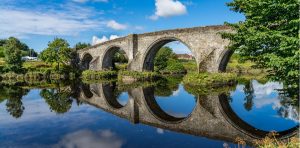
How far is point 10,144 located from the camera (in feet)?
42.5

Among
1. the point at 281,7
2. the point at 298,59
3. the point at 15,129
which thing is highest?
the point at 281,7

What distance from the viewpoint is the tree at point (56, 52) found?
56.3 meters

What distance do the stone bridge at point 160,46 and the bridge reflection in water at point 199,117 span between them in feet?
31.7

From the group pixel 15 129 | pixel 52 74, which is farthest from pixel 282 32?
pixel 52 74

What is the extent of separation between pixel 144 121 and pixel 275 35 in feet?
27.6

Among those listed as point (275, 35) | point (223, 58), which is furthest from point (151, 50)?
point (275, 35)

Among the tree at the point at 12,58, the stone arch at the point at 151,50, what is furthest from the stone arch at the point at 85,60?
the stone arch at the point at 151,50

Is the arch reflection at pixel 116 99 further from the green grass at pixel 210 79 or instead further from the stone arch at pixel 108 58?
the stone arch at pixel 108 58

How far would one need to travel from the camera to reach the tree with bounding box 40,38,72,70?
56344 millimetres

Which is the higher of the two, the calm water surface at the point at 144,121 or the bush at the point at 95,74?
the bush at the point at 95,74

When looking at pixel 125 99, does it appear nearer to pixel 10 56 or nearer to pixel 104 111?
pixel 104 111

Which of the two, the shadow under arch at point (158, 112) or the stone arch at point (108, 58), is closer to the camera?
the shadow under arch at point (158, 112)

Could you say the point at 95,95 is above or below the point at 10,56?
below

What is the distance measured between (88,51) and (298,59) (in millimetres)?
54825
